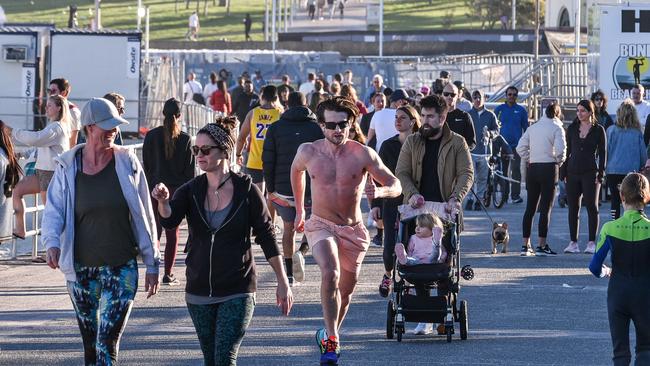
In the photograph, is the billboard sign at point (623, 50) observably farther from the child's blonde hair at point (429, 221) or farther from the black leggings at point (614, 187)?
the child's blonde hair at point (429, 221)

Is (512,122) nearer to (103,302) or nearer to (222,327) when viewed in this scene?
(103,302)

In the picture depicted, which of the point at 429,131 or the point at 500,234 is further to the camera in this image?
the point at 500,234

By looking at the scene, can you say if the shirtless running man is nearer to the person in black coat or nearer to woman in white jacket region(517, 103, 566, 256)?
the person in black coat

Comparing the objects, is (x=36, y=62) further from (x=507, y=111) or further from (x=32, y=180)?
(x=32, y=180)

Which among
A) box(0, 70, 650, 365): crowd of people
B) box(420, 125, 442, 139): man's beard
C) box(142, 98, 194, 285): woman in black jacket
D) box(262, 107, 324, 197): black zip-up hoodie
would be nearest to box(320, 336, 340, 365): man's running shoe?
box(0, 70, 650, 365): crowd of people

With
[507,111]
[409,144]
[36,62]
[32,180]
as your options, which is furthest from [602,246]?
[36,62]

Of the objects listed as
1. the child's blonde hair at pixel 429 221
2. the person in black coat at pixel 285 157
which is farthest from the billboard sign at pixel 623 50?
the child's blonde hair at pixel 429 221

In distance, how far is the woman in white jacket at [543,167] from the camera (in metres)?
17.2

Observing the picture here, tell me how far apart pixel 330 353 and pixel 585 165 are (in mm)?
8504

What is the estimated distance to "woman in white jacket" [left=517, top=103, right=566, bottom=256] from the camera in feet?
56.5

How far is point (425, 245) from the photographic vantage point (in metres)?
11.2

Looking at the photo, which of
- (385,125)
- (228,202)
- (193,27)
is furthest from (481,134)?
(193,27)

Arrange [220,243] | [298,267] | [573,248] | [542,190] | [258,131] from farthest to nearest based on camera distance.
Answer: [573,248] < [542,190] < [258,131] < [298,267] < [220,243]

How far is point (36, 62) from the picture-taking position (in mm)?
33344
